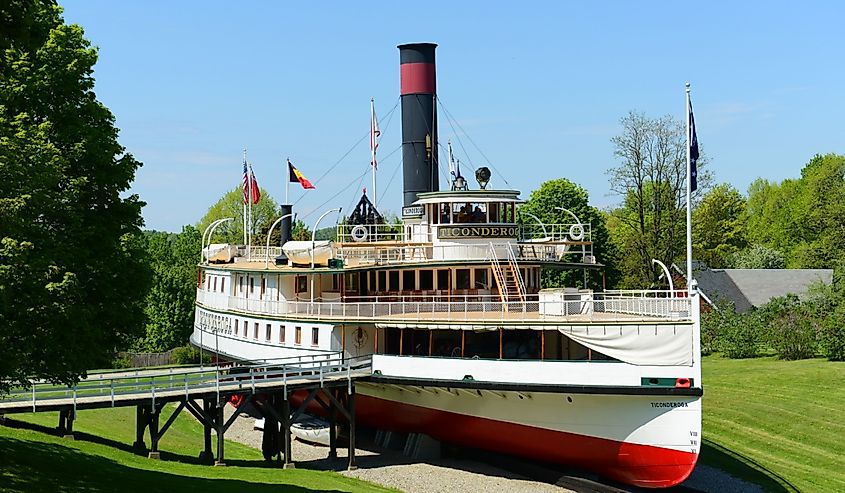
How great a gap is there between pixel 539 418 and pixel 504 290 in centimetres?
444

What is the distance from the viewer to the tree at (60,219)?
19562 mm

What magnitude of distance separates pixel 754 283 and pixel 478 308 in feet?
160

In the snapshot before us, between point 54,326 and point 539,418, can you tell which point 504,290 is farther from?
point 54,326

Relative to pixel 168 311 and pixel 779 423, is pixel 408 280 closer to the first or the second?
pixel 779 423

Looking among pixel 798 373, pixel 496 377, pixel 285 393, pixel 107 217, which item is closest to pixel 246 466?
pixel 285 393

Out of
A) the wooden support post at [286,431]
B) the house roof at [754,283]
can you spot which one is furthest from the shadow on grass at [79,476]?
the house roof at [754,283]

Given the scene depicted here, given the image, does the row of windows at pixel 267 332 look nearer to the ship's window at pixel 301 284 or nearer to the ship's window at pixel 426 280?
the ship's window at pixel 301 284

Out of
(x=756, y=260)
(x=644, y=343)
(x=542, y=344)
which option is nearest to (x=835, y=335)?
(x=644, y=343)

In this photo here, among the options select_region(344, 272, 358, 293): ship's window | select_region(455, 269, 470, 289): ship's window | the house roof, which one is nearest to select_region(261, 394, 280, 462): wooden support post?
select_region(344, 272, 358, 293): ship's window

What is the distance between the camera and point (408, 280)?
35250 millimetres

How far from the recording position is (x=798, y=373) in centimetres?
4809

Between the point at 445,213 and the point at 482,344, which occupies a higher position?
the point at 445,213

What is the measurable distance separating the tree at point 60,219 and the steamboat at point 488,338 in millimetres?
10352

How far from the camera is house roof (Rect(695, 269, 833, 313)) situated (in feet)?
242
